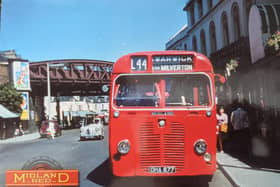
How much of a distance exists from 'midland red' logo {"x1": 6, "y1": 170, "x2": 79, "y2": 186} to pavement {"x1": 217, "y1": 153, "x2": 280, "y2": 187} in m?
3.67

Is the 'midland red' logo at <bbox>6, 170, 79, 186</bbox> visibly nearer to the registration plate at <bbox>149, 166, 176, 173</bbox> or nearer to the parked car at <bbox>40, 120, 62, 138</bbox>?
the registration plate at <bbox>149, 166, 176, 173</bbox>

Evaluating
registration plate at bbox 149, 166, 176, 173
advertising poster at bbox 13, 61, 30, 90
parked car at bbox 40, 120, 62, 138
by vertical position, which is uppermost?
advertising poster at bbox 13, 61, 30, 90

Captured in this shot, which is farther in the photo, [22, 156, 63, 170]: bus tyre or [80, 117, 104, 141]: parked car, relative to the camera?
[80, 117, 104, 141]: parked car

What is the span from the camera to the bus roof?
7.18 meters

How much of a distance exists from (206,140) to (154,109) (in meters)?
1.23

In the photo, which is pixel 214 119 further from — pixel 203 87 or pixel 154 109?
pixel 154 109

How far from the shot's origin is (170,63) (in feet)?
23.6

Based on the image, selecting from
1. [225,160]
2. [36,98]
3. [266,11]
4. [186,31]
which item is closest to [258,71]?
[266,11]

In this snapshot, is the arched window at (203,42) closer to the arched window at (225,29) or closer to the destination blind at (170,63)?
the arched window at (225,29)

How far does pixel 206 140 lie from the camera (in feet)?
22.9

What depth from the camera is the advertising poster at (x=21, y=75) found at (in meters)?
38.8

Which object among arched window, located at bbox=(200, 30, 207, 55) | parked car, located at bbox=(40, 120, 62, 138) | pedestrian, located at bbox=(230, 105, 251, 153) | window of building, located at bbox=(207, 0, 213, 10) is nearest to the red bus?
pedestrian, located at bbox=(230, 105, 251, 153)

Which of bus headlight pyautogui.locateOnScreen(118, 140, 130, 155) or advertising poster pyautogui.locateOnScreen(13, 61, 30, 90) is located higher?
advertising poster pyautogui.locateOnScreen(13, 61, 30, 90)

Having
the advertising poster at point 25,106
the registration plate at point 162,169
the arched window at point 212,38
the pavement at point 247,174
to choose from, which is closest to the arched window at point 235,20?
the arched window at point 212,38
